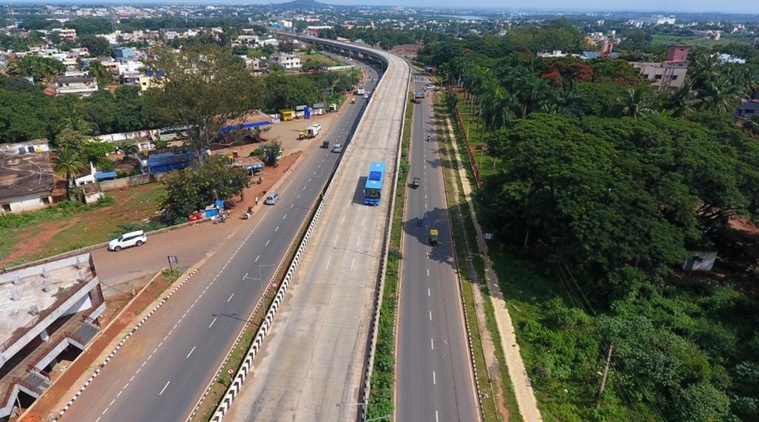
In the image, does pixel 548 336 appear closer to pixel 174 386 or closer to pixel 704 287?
pixel 704 287

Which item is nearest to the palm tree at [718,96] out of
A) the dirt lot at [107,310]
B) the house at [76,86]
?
the dirt lot at [107,310]

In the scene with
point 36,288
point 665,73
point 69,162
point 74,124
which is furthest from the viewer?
point 665,73

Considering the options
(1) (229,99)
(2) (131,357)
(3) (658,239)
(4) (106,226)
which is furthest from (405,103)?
(2) (131,357)

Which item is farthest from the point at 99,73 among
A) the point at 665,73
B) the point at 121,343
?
the point at 665,73

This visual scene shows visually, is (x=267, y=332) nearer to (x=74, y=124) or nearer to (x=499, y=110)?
(x=499, y=110)

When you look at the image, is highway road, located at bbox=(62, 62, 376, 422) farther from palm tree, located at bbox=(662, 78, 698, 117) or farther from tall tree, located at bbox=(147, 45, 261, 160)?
palm tree, located at bbox=(662, 78, 698, 117)

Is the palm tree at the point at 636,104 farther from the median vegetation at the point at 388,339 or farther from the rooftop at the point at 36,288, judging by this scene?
the rooftop at the point at 36,288
